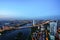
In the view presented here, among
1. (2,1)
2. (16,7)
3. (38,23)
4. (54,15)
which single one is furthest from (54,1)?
(2,1)

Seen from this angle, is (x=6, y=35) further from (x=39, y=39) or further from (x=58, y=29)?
(x=58, y=29)

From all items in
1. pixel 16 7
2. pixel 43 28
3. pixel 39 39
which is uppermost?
pixel 16 7

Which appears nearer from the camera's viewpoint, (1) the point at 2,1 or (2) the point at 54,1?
(1) the point at 2,1

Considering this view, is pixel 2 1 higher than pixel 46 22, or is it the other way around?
pixel 2 1

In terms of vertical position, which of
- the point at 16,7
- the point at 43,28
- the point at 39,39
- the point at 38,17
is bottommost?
the point at 39,39

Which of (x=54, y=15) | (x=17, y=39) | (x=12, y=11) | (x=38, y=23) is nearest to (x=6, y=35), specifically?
(x=17, y=39)

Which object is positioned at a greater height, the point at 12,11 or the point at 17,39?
the point at 12,11

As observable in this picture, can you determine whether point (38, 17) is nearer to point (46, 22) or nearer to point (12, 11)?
point (46, 22)
